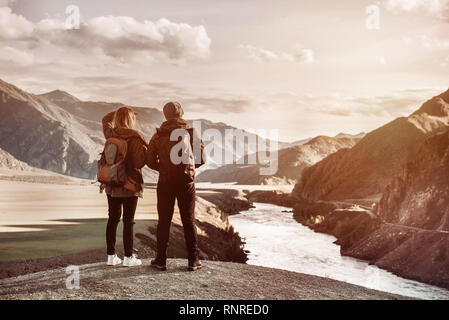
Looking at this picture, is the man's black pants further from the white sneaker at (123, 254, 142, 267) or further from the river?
the river

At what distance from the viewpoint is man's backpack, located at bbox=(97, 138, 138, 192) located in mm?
11023

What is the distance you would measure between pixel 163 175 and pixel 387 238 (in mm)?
46654

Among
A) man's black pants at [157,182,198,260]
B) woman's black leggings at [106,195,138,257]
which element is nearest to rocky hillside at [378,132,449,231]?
man's black pants at [157,182,198,260]

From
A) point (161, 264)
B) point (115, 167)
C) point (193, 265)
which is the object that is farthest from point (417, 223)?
point (115, 167)

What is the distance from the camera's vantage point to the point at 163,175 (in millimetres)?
10891

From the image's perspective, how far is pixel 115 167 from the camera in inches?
437

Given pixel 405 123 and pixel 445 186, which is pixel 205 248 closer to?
pixel 445 186

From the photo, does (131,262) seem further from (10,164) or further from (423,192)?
(10,164)

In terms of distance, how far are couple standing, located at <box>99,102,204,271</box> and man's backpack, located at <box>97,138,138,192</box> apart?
3 cm

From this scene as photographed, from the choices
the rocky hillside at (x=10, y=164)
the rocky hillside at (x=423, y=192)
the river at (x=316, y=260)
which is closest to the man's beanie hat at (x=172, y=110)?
the river at (x=316, y=260)

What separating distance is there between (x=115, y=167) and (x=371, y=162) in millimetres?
131763

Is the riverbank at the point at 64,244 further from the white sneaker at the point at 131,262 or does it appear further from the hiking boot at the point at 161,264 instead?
the hiking boot at the point at 161,264

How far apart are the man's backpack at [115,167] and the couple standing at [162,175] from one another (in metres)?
0.03
